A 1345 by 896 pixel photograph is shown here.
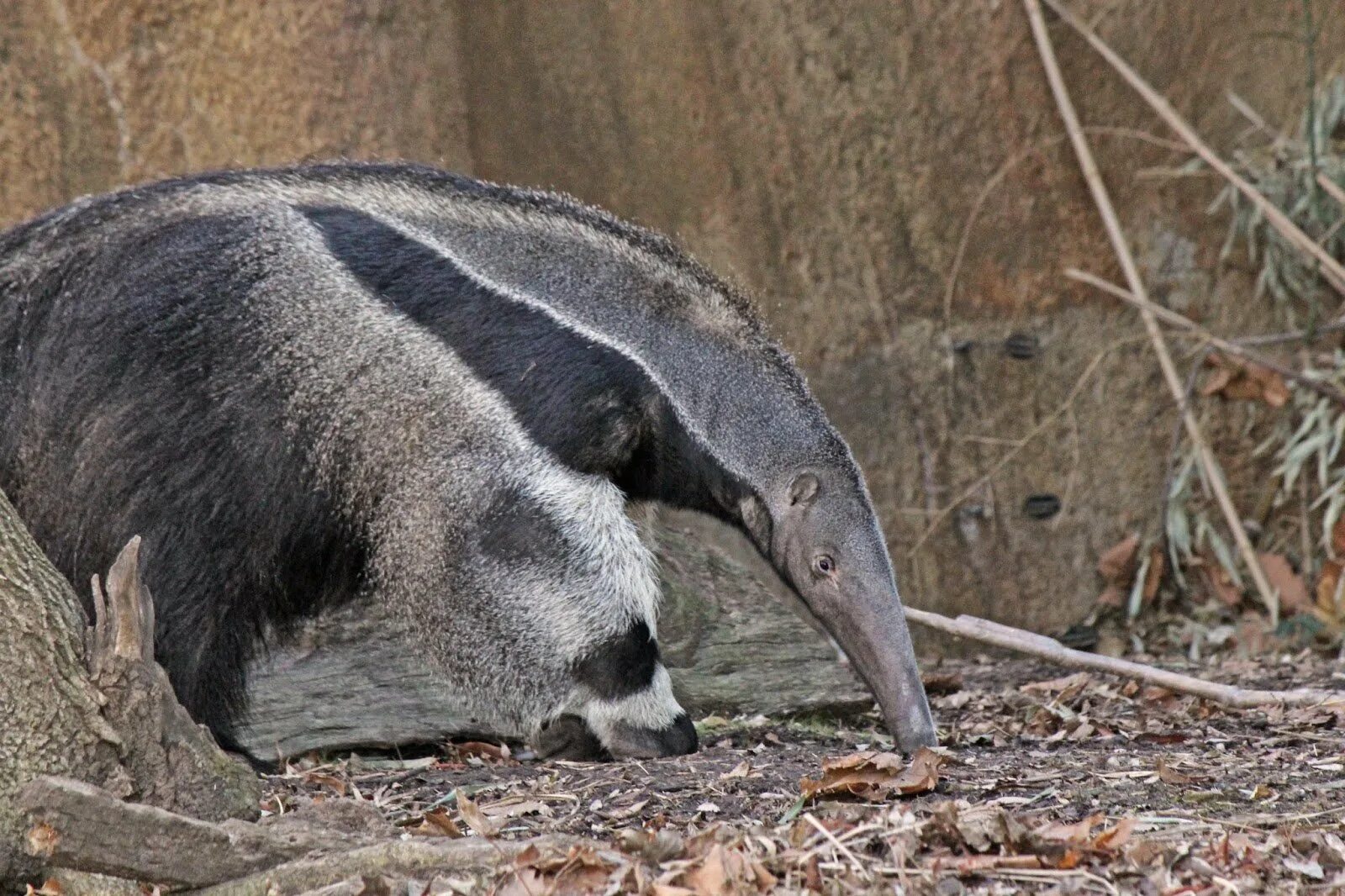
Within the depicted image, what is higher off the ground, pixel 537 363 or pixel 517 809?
pixel 537 363

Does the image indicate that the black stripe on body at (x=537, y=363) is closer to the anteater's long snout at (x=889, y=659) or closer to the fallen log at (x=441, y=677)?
the anteater's long snout at (x=889, y=659)

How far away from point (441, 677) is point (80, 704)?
77.3 inches

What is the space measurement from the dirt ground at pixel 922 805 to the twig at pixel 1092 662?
0.28 ft

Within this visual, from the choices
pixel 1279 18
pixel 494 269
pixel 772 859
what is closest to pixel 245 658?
pixel 494 269

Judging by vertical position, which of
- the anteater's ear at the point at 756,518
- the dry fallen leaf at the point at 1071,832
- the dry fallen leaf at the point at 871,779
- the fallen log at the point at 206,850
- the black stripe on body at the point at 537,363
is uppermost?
the black stripe on body at the point at 537,363

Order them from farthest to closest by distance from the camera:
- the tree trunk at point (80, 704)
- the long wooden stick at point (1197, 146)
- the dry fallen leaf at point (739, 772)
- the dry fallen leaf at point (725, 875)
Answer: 1. the long wooden stick at point (1197, 146)
2. the dry fallen leaf at point (739, 772)
3. the tree trunk at point (80, 704)
4. the dry fallen leaf at point (725, 875)

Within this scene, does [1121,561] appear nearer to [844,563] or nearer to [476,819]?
[844,563]

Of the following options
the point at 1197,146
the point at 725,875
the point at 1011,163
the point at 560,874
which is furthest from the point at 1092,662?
the point at 1197,146

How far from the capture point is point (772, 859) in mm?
3316

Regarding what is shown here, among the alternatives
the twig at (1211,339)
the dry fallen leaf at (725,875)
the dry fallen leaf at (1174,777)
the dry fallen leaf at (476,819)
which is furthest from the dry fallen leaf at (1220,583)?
the dry fallen leaf at (725,875)

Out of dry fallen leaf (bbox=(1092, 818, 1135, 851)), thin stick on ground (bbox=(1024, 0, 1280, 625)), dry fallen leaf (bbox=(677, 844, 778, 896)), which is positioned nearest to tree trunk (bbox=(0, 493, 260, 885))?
dry fallen leaf (bbox=(677, 844, 778, 896))

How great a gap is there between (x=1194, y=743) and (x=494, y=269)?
9.21ft

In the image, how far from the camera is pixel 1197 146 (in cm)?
814

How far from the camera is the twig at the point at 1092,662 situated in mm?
5434
